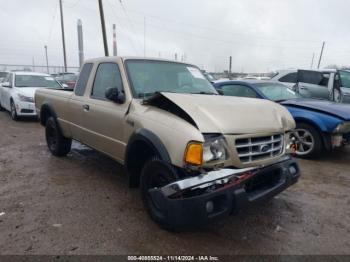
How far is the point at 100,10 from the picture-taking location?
58.0 ft

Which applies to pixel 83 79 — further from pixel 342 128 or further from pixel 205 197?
pixel 342 128

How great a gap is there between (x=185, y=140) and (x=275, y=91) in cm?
484

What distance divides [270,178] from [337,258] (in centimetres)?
90

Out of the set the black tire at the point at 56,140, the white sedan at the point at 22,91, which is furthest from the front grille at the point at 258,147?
the white sedan at the point at 22,91

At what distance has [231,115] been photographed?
2.98 meters

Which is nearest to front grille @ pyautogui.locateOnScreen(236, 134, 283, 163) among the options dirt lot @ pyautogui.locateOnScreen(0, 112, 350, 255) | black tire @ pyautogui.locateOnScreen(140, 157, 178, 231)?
black tire @ pyautogui.locateOnScreen(140, 157, 178, 231)

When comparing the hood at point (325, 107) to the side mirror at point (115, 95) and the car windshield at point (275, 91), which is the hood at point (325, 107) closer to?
the car windshield at point (275, 91)

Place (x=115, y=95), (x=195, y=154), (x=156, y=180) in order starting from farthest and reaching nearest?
1. (x=115, y=95)
2. (x=156, y=180)
3. (x=195, y=154)

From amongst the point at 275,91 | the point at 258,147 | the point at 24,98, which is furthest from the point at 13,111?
the point at 258,147

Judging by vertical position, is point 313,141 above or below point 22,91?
below

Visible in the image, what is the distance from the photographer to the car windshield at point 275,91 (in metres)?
6.73

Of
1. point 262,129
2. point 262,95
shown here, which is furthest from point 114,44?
point 262,129

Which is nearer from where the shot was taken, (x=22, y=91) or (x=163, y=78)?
(x=163, y=78)

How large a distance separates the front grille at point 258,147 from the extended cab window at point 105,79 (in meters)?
1.73
